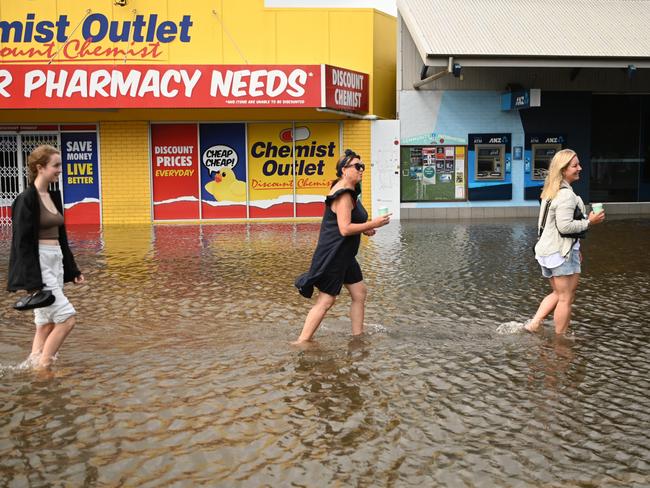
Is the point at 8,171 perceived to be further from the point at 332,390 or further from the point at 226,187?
the point at 332,390

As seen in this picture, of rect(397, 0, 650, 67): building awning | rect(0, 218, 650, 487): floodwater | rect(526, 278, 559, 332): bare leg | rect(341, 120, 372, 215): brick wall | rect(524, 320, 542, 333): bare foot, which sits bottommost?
rect(0, 218, 650, 487): floodwater

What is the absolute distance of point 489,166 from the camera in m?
20.9

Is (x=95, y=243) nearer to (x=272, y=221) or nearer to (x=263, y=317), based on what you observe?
(x=272, y=221)

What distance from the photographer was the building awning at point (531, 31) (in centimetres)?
1830

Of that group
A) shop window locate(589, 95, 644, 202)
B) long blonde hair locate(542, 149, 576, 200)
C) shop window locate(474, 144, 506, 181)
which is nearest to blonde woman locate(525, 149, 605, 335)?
long blonde hair locate(542, 149, 576, 200)

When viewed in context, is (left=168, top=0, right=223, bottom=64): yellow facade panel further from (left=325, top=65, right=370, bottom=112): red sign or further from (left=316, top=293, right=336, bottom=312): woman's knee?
(left=316, top=293, right=336, bottom=312): woman's knee

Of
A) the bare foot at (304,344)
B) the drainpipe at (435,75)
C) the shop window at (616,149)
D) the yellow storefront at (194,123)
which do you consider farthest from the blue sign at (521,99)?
the bare foot at (304,344)

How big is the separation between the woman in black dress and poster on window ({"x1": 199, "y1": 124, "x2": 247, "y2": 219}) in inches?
550

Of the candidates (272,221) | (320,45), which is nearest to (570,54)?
(320,45)

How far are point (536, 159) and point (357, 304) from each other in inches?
617

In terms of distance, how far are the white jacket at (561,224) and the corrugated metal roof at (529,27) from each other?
12.1m

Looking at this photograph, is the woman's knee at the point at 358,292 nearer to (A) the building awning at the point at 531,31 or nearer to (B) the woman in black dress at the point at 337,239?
(B) the woman in black dress at the point at 337,239

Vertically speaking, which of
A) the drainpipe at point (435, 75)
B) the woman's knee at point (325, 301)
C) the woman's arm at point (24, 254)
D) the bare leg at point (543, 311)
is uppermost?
the drainpipe at point (435, 75)

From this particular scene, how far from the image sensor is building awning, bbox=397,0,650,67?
18.3m
